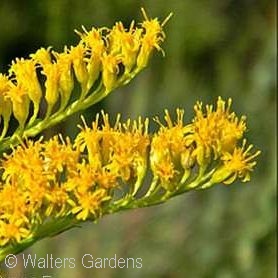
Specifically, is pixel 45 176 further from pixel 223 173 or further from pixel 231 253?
pixel 231 253

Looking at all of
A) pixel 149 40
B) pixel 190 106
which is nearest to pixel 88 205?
pixel 149 40

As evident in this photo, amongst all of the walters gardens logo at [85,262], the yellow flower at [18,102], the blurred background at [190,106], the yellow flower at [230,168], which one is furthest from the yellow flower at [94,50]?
the walters gardens logo at [85,262]

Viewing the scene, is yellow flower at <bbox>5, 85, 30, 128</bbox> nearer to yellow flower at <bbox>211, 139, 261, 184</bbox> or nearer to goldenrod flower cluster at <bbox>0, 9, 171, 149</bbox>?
goldenrod flower cluster at <bbox>0, 9, 171, 149</bbox>

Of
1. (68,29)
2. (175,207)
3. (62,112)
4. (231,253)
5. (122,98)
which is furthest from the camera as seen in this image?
(68,29)

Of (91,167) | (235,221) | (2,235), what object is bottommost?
(2,235)

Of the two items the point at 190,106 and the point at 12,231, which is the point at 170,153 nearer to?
the point at 12,231

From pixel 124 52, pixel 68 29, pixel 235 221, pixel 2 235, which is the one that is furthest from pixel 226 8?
pixel 2 235
